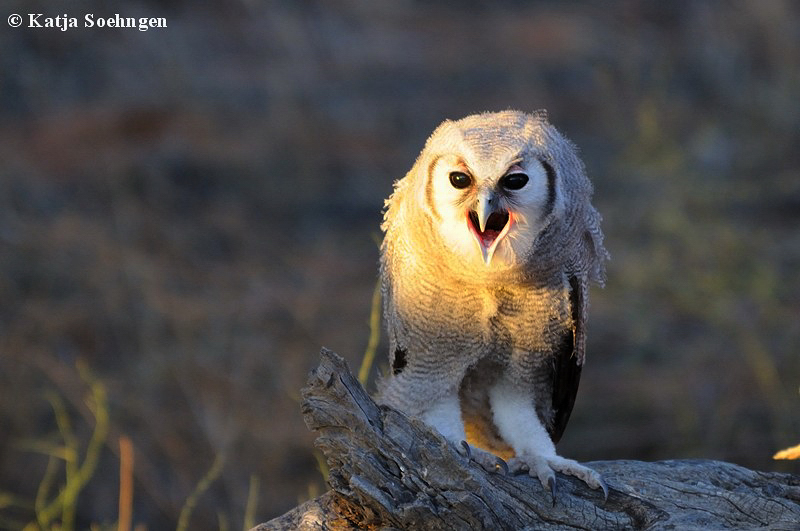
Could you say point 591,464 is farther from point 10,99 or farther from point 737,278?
point 10,99

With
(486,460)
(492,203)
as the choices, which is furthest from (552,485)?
(492,203)

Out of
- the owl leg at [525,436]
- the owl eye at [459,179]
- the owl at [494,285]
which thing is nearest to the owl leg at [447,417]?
the owl at [494,285]

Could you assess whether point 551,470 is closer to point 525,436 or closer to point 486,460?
point 486,460

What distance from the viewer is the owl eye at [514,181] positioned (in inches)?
133

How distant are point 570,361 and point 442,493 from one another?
3.53 ft

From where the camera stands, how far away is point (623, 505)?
11.3 ft

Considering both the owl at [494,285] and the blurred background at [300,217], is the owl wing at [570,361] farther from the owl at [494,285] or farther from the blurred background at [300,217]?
the blurred background at [300,217]

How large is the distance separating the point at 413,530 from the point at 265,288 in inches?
217

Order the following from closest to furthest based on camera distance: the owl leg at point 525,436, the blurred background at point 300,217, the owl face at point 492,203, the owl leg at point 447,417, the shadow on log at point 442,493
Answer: the shadow on log at point 442,493, the owl face at point 492,203, the owl leg at point 525,436, the owl leg at point 447,417, the blurred background at point 300,217

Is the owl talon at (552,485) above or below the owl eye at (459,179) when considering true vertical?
below

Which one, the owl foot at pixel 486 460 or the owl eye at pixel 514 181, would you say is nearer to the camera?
the owl eye at pixel 514 181

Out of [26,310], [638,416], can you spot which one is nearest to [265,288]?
[26,310]

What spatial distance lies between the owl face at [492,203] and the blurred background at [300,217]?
1.65 metres

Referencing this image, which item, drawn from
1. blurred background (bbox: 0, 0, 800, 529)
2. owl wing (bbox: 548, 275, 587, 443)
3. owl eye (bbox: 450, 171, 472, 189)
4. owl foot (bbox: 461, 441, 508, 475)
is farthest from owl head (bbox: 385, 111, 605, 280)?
blurred background (bbox: 0, 0, 800, 529)
